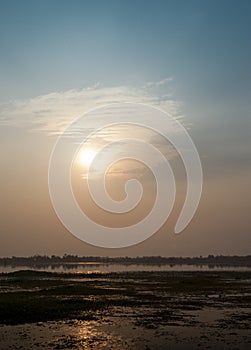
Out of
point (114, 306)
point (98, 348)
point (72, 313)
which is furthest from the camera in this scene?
point (114, 306)

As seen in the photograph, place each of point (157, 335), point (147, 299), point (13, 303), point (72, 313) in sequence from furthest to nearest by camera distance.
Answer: point (147, 299), point (13, 303), point (72, 313), point (157, 335)

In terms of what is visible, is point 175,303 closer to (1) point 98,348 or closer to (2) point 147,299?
(2) point 147,299

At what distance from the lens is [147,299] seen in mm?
40562

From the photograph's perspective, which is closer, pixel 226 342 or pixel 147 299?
pixel 226 342

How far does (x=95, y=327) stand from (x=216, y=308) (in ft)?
40.5

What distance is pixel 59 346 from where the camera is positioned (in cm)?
2038

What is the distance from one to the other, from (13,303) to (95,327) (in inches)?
384

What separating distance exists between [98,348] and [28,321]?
818cm

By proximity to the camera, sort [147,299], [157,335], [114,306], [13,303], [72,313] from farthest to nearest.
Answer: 1. [147,299]
2. [114,306]
3. [13,303]
4. [72,313]
5. [157,335]

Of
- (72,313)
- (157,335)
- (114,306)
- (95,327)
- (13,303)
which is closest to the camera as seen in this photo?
(157,335)

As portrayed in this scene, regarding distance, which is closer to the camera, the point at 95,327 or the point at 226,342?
the point at 226,342

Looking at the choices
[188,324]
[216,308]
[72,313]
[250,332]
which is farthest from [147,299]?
[250,332]

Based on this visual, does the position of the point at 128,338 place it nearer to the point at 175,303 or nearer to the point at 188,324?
the point at 188,324

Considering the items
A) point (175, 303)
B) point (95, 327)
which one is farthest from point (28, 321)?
point (175, 303)
